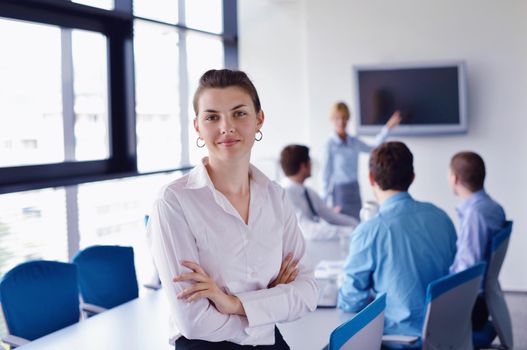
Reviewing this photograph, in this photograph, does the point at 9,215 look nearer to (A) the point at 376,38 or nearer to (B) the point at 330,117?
(B) the point at 330,117

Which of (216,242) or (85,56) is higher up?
(85,56)

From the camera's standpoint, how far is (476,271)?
104 inches

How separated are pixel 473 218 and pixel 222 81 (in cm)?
210

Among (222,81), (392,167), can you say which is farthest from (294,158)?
(222,81)

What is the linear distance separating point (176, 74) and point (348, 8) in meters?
1.86

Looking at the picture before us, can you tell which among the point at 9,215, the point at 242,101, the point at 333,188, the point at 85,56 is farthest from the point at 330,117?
the point at 242,101

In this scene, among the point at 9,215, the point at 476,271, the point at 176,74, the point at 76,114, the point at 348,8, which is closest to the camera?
the point at 476,271

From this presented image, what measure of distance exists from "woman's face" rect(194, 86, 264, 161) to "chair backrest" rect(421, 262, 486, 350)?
1073 millimetres

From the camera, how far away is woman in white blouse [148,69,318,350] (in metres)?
1.75

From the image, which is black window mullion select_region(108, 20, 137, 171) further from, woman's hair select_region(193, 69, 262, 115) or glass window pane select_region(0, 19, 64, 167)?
woman's hair select_region(193, 69, 262, 115)

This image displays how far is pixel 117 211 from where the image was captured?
16.1ft

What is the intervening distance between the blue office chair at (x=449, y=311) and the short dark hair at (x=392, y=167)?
1.66 feet

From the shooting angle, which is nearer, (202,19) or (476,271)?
(476,271)

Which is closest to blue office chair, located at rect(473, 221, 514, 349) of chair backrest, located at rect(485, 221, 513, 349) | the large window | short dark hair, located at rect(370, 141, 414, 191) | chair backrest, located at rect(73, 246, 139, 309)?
chair backrest, located at rect(485, 221, 513, 349)
